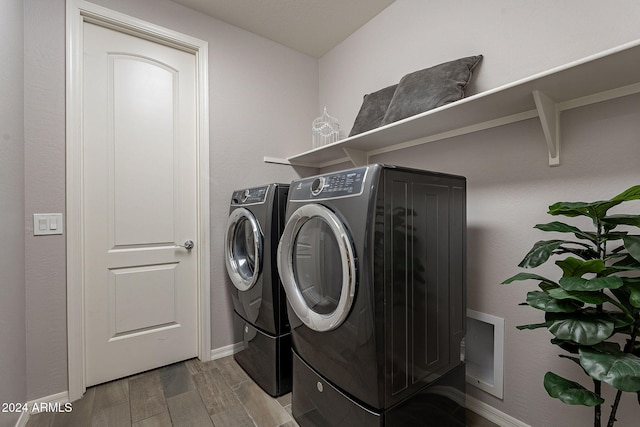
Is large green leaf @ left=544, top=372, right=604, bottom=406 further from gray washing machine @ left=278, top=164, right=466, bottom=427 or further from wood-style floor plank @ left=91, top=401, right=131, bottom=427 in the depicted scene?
wood-style floor plank @ left=91, top=401, right=131, bottom=427

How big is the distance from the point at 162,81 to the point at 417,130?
179 centimetres

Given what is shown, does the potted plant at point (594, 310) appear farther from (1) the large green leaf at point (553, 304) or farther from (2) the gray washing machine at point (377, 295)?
(2) the gray washing machine at point (377, 295)

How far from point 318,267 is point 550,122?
1.18m

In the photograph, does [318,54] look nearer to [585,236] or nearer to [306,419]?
[585,236]

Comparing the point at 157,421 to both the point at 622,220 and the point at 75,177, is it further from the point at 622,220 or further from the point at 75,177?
the point at 622,220

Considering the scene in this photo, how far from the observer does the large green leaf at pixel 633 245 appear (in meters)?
0.83

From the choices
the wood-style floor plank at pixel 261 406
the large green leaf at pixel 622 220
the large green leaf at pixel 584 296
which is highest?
the large green leaf at pixel 622 220

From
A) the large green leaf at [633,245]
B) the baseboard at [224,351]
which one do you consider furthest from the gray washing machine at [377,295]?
the baseboard at [224,351]

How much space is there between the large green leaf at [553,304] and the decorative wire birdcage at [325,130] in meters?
1.86

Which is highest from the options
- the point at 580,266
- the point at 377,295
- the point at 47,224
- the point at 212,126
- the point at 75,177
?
the point at 212,126

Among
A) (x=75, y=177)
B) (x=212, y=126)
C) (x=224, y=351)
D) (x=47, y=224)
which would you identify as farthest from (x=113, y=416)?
(x=212, y=126)

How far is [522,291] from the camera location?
1.40 metres

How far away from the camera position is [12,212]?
4.59 ft

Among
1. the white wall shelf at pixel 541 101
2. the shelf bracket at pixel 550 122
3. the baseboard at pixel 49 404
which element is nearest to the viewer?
the white wall shelf at pixel 541 101
